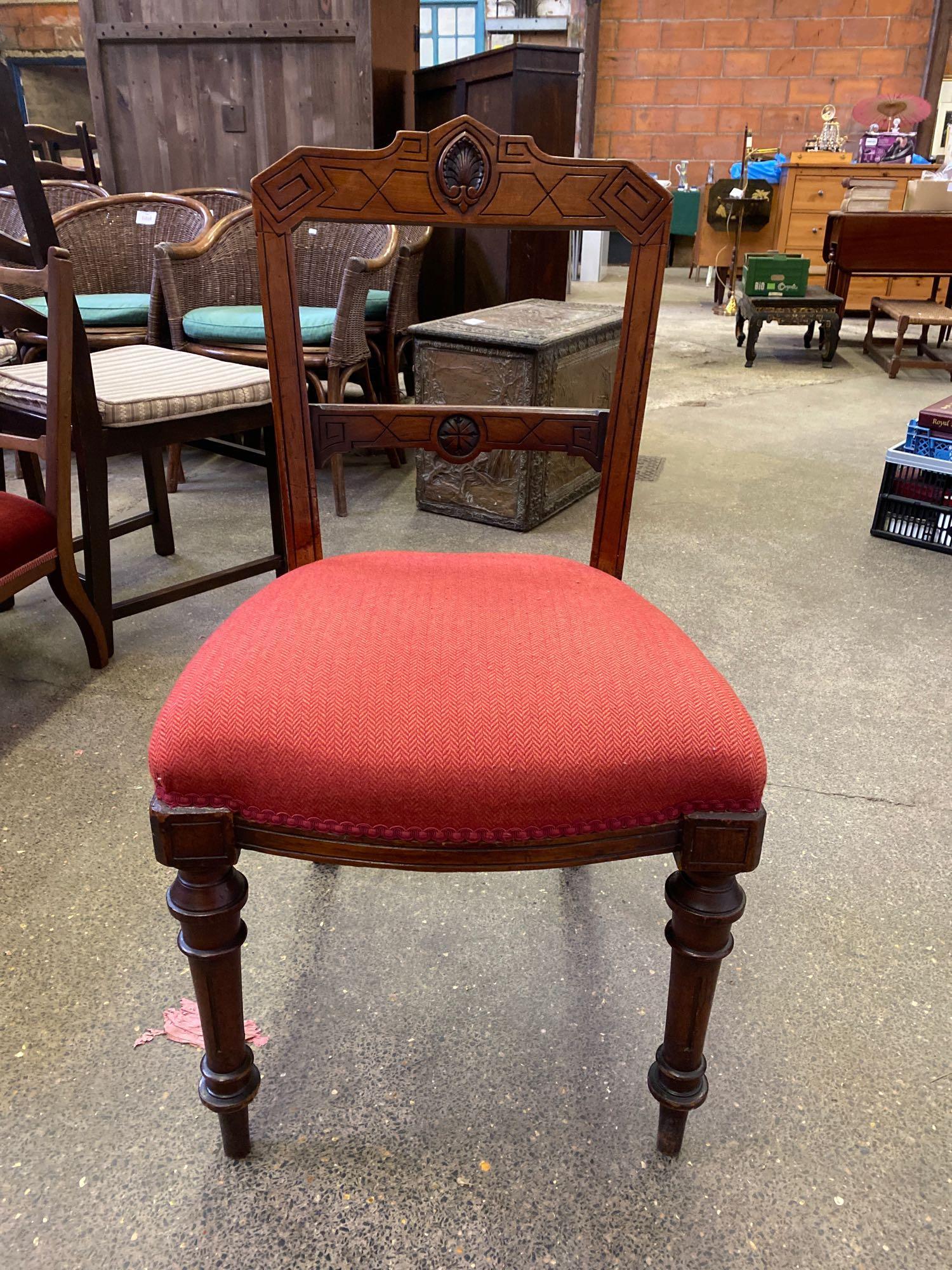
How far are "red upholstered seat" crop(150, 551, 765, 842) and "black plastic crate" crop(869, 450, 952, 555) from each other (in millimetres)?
1954

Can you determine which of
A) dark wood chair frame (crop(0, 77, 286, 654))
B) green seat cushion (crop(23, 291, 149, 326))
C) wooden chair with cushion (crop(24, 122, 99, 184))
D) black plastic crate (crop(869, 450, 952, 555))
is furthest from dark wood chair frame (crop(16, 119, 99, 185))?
black plastic crate (crop(869, 450, 952, 555))

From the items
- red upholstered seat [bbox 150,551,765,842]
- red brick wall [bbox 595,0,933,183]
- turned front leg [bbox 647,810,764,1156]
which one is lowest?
turned front leg [bbox 647,810,764,1156]

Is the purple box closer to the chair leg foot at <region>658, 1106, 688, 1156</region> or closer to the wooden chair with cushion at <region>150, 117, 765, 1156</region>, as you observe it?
the wooden chair with cushion at <region>150, 117, 765, 1156</region>

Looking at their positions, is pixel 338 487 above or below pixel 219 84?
below

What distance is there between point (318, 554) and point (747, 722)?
0.56m

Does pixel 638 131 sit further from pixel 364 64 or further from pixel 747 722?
pixel 747 722

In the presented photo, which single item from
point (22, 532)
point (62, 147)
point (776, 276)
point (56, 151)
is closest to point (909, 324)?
point (776, 276)

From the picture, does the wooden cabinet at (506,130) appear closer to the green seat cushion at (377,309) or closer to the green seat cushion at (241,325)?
the green seat cushion at (377,309)

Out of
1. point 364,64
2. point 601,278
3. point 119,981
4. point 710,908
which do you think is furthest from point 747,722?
point 601,278

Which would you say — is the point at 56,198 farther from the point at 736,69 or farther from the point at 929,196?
the point at 736,69

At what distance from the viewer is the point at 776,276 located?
474cm

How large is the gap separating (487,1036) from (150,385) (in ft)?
4.59

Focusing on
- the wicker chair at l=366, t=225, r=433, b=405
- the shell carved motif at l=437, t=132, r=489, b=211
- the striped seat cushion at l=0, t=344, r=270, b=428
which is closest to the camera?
the shell carved motif at l=437, t=132, r=489, b=211

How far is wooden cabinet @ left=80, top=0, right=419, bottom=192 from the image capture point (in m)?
3.31
